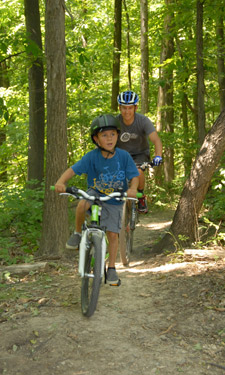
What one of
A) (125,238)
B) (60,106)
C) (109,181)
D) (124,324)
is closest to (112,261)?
(124,324)

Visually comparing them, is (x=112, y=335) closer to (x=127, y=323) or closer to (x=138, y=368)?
(x=127, y=323)

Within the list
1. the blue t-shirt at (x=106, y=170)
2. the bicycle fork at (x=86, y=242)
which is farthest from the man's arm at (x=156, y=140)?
the bicycle fork at (x=86, y=242)

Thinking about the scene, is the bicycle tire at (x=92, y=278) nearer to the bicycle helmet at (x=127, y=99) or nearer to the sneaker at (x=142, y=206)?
the bicycle helmet at (x=127, y=99)

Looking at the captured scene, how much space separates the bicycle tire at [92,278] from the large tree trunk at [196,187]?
2.58 m

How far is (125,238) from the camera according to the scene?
694 centimetres

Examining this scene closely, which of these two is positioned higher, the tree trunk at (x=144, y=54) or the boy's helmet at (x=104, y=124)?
the tree trunk at (x=144, y=54)

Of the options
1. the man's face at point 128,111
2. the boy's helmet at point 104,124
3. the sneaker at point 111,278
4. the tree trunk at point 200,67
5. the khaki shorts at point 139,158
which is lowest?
the sneaker at point 111,278

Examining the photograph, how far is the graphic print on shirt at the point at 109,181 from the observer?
4688 mm

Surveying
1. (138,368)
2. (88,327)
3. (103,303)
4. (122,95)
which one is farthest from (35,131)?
(138,368)

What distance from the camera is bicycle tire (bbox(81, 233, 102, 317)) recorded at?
4.13 metres

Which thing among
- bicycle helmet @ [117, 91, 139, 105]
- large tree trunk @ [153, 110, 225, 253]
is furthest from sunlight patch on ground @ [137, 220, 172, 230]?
bicycle helmet @ [117, 91, 139, 105]

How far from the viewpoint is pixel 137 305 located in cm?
479

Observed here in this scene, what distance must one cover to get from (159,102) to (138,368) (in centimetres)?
1415

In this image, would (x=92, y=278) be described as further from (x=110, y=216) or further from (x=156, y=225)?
(x=156, y=225)
